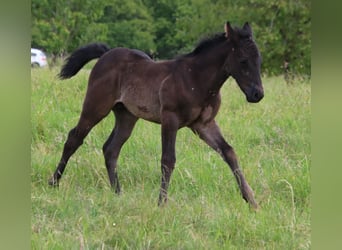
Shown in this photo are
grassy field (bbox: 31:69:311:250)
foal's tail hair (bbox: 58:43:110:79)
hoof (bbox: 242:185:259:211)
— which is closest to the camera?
grassy field (bbox: 31:69:311:250)

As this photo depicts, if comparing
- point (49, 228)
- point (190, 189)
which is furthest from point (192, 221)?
point (49, 228)

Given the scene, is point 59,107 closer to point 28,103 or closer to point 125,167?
point 125,167

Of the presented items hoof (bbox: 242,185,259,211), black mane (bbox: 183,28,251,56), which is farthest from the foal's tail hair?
hoof (bbox: 242,185,259,211)

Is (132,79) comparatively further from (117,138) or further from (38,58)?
(38,58)

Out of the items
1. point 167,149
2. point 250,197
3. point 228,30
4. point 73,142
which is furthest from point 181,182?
point 228,30

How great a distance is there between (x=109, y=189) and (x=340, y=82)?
931 mm

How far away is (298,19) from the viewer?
4.91 feet

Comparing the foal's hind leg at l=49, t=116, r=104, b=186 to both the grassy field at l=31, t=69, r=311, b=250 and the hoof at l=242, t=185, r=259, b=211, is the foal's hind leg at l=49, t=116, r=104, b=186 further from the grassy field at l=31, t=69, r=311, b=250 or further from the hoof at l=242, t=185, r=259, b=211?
the hoof at l=242, t=185, r=259, b=211

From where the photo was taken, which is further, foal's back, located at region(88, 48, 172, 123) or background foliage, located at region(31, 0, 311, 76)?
foal's back, located at region(88, 48, 172, 123)

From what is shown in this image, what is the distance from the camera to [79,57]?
65.3 inches

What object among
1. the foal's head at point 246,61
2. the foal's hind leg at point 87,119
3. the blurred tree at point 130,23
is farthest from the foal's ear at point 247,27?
the foal's hind leg at point 87,119

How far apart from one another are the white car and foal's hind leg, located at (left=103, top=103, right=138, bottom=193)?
12.3 inches

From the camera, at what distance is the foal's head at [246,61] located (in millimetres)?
1443

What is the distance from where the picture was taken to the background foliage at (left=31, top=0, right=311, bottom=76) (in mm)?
1453
